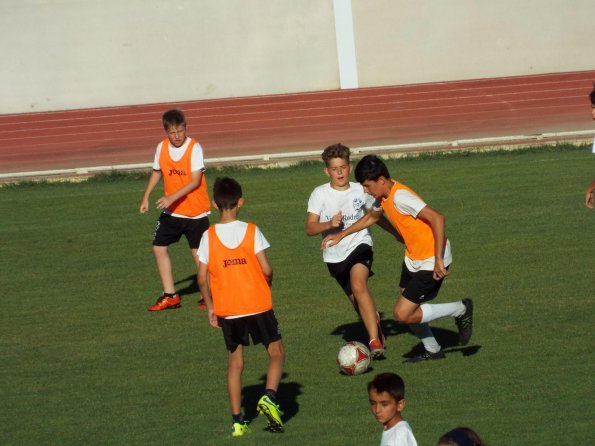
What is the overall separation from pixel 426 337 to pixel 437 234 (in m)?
1.02

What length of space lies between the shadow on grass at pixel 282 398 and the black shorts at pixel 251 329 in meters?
0.64

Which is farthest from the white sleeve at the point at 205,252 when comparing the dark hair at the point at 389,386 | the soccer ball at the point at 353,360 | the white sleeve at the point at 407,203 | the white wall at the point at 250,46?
the white wall at the point at 250,46

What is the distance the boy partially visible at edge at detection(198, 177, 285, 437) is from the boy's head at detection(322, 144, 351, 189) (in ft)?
5.22

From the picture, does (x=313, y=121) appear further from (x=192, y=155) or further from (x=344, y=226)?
(x=344, y=226)

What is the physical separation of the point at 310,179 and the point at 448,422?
9916 millimetres

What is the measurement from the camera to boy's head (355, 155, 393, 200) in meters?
7.91

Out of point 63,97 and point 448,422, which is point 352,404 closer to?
point 448,422

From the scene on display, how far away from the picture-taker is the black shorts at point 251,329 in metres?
7.07

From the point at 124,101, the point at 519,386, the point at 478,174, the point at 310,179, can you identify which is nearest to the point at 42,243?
the point at 310,179

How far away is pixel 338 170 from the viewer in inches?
336

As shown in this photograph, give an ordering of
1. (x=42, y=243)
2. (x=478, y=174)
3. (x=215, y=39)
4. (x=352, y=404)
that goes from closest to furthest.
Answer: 1. (x=352, y=404)
2. (x=42, y=243)
3. (x=478, y=174)
4. (x=215, y=39)

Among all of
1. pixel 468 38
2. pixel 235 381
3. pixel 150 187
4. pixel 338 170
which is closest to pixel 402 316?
pixel 338 170

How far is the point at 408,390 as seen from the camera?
7684 millimetres

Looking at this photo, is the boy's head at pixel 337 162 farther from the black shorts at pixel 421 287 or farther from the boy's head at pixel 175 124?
the boy's head at pixel 175 124
